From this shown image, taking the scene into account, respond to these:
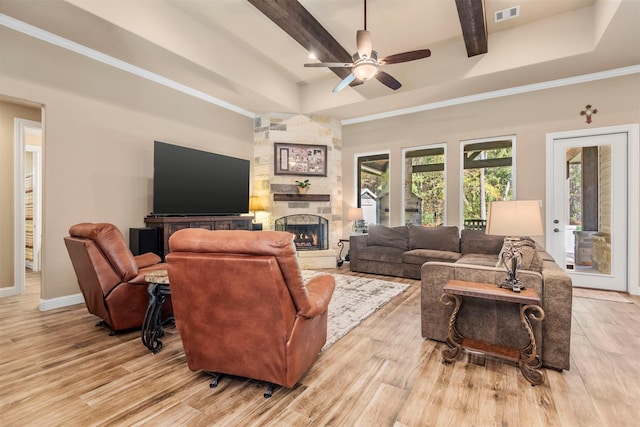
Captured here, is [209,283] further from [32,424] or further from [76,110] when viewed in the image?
[76,110]

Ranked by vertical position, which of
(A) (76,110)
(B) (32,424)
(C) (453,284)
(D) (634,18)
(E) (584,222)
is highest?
(D) (634,18)

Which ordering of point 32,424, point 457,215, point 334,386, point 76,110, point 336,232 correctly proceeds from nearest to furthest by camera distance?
point 32,424 → point 334,386 → point 76,110 → point 457,215 → point 336,232

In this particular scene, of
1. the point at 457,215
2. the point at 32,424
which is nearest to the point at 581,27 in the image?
the point at 457,215

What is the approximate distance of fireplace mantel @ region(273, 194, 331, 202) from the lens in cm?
607

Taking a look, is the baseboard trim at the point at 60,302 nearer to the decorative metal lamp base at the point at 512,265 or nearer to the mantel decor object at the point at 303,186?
the mantel decor object at the point at 303,186

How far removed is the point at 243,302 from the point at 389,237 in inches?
168

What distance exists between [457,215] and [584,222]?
5.86ft

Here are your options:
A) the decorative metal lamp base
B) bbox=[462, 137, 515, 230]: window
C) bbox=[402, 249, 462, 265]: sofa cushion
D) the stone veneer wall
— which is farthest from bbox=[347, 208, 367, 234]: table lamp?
the decorative metal lamp base

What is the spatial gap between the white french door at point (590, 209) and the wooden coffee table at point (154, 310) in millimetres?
5424

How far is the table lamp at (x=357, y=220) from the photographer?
6293mm

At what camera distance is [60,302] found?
11.5ft

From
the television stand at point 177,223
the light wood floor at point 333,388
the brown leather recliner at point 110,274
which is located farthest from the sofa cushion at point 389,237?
the brown leather recliner at point 110,274

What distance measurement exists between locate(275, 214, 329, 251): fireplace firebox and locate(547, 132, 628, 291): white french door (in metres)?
3.96

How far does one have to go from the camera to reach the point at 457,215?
5508 millimetres
